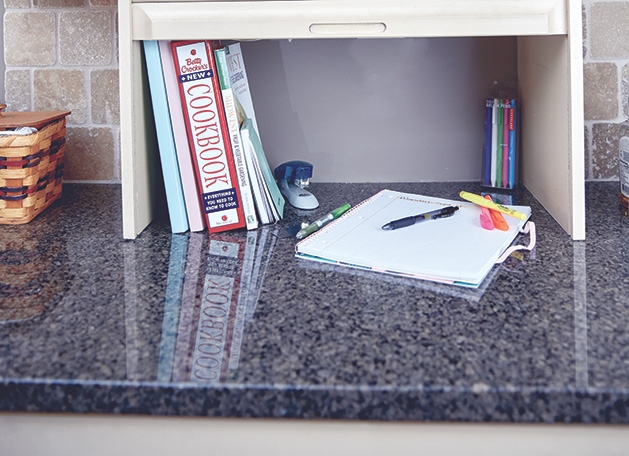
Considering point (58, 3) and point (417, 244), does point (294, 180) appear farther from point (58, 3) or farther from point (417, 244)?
point (58, 3)

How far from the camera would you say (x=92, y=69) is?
51.4 inches

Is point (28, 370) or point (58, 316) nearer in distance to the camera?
point (28, 370)

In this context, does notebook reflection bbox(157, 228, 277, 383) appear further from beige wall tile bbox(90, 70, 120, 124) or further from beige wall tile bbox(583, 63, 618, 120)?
beige wall tile bbox(583, 63, 618, 120)

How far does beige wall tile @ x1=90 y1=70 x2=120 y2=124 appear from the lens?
131cm

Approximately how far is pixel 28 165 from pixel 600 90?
0.97 meters

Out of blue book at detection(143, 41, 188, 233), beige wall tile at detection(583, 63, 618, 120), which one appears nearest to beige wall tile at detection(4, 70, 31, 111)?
blue book at detection(143, 41, 188, 233)

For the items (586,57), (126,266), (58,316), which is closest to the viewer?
(58,316)

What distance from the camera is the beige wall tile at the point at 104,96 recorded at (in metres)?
1.31

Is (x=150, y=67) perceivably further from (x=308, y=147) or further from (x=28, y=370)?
(x=28, y=370)

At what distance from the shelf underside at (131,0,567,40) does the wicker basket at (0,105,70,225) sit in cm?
27

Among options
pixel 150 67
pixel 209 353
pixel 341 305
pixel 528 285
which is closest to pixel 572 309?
pixel 528 285

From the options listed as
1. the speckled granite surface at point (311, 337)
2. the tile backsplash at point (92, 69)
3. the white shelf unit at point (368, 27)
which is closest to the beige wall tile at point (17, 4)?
the tile backsplash at point (92, 69)

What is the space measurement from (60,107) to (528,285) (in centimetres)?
→ 90

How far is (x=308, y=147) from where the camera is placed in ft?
4.36
